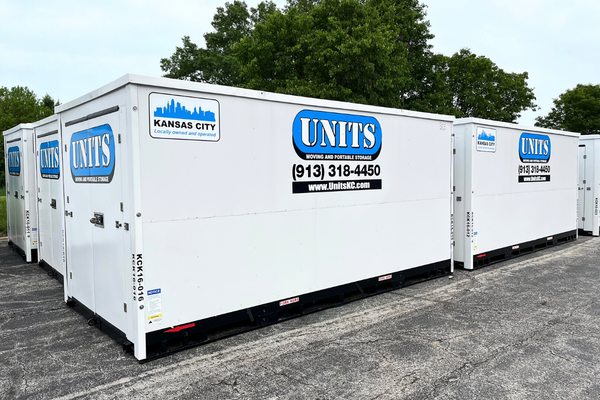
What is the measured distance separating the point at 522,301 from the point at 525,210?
3789mm

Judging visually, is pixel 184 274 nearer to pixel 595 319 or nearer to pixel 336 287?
pixel 336 287

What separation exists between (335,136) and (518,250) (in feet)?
19.5

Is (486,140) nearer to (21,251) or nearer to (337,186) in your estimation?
(337,186)

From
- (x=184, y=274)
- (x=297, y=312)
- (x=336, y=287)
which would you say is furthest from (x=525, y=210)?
(x=184, y=274)

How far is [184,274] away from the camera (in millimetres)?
4570

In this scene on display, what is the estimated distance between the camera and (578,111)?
38312 mm

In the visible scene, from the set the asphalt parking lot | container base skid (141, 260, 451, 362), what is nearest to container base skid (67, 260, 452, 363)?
container base skid (141, 260, 451, 362)

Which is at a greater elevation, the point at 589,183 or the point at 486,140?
the point at 486,140

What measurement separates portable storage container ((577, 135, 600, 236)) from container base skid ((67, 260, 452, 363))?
813 cm

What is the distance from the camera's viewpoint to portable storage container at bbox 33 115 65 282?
706cm

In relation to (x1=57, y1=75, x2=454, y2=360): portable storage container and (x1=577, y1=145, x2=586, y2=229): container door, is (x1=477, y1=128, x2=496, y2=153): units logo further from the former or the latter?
(x1=577, y1=145, x2=586, y2=229): container door

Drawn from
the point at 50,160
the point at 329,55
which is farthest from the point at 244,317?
the point at 329,55

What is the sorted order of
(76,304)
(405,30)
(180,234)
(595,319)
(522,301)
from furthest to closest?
(405,30) → (522,301) → (76,304) → (595,319) → (180,234)

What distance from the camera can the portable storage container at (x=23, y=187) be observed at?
8820 mm
